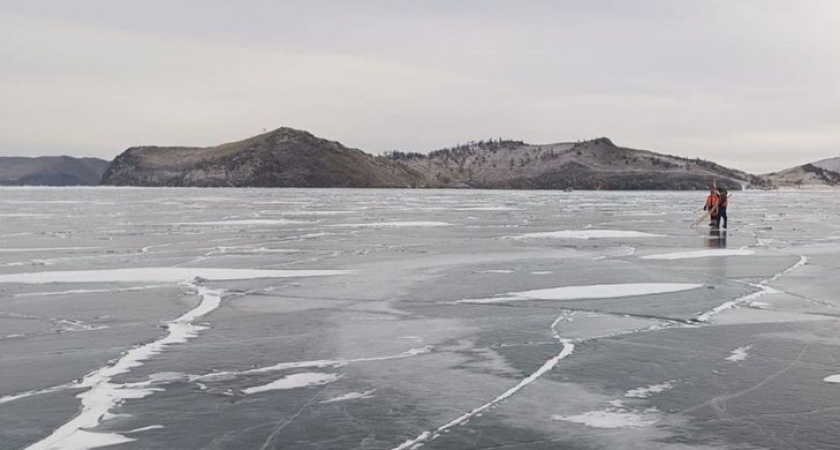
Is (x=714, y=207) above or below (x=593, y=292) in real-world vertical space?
above

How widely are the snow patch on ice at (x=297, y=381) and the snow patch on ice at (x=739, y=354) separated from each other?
12.9ft

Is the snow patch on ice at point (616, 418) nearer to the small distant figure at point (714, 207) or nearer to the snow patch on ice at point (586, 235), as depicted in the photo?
the snow patch on ice at point (586, 235)

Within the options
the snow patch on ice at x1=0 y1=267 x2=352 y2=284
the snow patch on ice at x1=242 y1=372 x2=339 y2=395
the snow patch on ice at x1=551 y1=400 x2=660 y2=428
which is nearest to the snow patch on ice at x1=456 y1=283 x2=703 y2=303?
the snow patch on ice at x1=0 y1=267 x2=352 y2=284

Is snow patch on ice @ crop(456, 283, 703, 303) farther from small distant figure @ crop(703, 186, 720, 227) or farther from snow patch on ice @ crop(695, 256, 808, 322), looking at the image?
small distant figure @ crop(703, 186, 720, 227)

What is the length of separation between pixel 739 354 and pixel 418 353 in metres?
3.27

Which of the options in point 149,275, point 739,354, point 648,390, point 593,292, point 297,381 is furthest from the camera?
point 149,275

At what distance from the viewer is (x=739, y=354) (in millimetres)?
8352

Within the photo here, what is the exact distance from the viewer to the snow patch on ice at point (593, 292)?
40.1 ft

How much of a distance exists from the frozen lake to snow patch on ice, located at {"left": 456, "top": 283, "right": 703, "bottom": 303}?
0.15ft

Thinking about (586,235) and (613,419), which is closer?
(613,419)

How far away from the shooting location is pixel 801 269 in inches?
631

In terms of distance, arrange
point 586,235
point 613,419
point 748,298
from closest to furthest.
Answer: point 613,419
point 748,298
point 586,235

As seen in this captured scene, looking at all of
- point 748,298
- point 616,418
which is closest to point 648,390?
point 616,418

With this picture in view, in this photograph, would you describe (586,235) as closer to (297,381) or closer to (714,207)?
(714,207)
